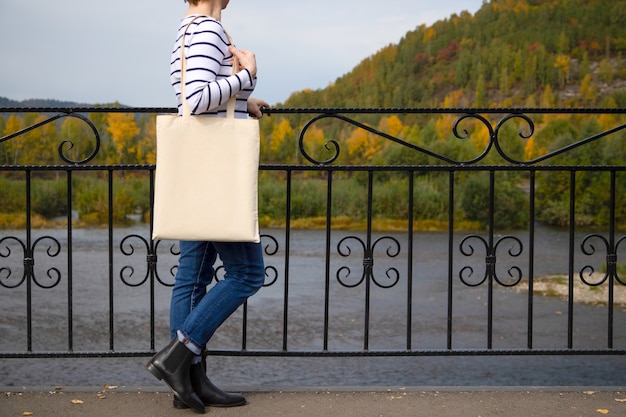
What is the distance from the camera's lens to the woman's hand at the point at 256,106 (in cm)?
284

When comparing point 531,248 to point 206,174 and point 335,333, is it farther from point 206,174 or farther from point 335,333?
point 335,333

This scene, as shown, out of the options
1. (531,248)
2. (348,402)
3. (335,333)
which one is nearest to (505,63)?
(335,333)

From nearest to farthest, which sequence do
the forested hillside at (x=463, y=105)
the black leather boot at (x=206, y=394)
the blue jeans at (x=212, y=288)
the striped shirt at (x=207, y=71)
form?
1. the striped shirt at (x=207, y=71)
2. the blue jeans at (x=212, y=288)
3. the black leather boot at (x=206, y=394)
4. the forested hillside at (x=463, y=105)

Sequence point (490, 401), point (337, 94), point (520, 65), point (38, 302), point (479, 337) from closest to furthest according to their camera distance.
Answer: point (490, 401) → point (479, 337) → point (38, 302) → point (337, 94) → point (520, 65)

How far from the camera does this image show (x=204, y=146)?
8.48 ft

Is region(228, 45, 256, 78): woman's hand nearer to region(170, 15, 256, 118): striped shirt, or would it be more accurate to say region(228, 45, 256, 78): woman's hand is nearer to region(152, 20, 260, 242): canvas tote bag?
region(170, 15, 256, 118): striped shirt

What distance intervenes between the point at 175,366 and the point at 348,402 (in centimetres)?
75

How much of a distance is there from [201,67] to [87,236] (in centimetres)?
2792

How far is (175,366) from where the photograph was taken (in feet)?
9.02

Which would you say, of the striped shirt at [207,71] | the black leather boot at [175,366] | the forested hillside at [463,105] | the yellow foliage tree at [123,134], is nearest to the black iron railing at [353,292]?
the black leather boot at [175,366]

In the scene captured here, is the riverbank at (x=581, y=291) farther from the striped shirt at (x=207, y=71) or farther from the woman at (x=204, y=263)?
the striped shirt at (x=207, y=71)

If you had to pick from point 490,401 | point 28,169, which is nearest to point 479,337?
point 490,401

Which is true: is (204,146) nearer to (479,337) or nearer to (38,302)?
(479,337)

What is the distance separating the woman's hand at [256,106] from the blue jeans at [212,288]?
20.2 inches
